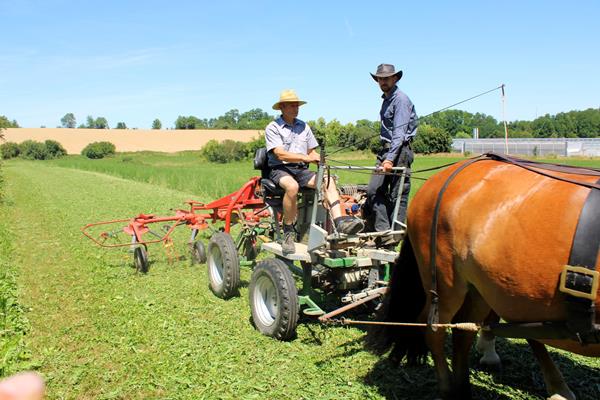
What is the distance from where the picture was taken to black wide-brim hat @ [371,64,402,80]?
5.38 m

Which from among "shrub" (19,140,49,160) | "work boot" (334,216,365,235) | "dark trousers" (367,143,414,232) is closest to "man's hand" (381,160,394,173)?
"dark trousers" (367,143,414,232)

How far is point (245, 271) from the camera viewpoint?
8.18 metres

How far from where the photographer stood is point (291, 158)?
5508mm

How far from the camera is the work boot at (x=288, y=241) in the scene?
18.1 feet

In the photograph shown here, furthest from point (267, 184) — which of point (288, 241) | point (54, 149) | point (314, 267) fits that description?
point (54, 149)

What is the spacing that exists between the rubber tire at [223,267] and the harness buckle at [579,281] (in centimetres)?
420

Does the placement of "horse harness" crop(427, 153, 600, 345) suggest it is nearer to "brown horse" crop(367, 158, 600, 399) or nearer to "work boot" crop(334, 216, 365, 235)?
"brown horse" crop(367, 158, 600, 399)

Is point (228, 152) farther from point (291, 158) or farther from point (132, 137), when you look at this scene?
point (291, 158)

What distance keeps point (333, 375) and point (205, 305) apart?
2.38 m

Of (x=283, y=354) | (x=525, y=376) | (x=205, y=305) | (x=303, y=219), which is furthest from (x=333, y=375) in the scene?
(x=205, y=305)

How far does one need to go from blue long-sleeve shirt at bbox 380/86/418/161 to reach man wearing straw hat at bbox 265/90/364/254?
2.39 ft

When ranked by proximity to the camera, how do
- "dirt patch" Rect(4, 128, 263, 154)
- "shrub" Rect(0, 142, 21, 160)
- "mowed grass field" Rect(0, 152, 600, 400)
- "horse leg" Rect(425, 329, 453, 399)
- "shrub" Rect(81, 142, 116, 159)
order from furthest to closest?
"dirt patch" Rect(4, 128, 263, 154), "shrub" Rect(0, 142, 21, 160), "shrub" Rect(81, 142, 116, 159), "mowed grass field" Rect(0, 152, 600, 400), "horse leg" Rect(425, 329, 453, 399)

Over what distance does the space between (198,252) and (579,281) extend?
6617 millimetres

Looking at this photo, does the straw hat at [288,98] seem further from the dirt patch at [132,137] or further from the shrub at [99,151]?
the dirt patch at [132,137]
